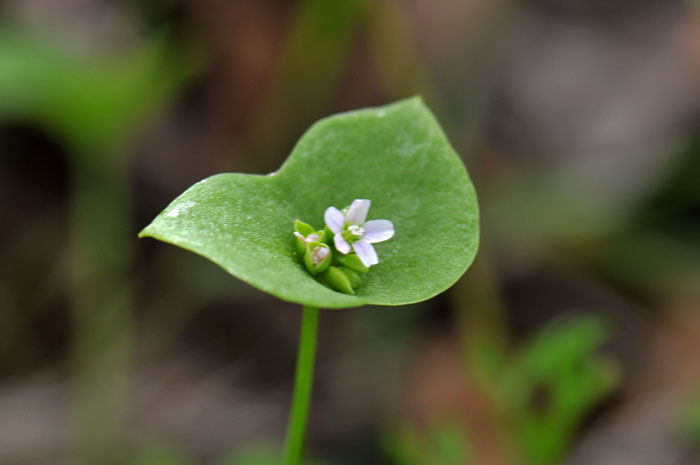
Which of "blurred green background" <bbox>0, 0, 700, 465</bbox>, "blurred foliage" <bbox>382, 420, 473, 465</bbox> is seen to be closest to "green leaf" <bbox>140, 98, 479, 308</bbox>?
"blurred foliage" <bbox>382, 420, 473, 465</bbox>

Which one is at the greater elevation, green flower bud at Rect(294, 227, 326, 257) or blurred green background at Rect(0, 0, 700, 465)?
green flower bud at Rect(294, 227, 326, 257)

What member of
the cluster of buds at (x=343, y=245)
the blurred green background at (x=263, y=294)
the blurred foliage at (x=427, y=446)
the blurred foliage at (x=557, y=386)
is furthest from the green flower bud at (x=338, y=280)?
the blurred green background at (x=263, y=294)

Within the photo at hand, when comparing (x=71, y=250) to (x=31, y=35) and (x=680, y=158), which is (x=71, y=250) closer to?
(x=31, y=35)

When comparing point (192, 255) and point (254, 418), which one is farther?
point (192, 255)

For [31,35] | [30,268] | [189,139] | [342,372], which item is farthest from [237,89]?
[342,372]

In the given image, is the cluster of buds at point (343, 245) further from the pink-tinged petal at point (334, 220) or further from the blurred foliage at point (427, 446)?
the blurred foliage at point (427, 446)

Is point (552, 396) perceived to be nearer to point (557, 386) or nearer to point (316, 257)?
point (557, 386)

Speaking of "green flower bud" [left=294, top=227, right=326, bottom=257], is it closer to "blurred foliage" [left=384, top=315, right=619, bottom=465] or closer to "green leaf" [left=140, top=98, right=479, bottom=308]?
"green leaf" [left=140, top=98, right=479, bottom=308]

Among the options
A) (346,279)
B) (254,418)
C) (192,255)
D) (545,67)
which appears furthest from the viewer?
(545,67)
